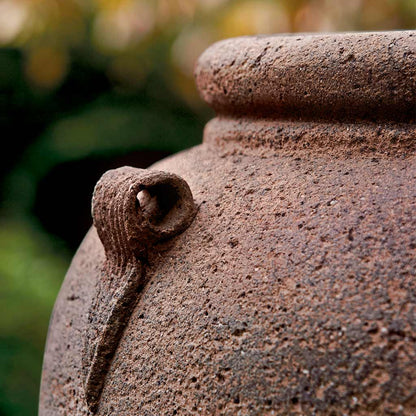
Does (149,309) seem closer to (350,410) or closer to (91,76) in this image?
(350,410)

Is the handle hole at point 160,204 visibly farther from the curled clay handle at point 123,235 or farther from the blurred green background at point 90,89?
the blurred green background at point 90,89

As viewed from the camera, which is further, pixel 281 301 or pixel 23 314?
pixel 23 314

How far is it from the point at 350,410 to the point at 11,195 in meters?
2.58

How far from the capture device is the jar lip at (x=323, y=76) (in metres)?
0.82

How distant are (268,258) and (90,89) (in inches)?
103

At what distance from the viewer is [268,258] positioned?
76 centimetres

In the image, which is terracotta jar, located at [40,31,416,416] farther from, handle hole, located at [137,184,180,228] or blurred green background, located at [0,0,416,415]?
blurred green background, located at [0,0,416,415]

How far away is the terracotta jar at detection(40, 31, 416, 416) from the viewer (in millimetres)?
684

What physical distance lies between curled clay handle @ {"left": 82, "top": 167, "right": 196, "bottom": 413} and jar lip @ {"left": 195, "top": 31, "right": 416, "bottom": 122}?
19 cm

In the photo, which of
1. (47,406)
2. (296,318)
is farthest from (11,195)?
(296,318)

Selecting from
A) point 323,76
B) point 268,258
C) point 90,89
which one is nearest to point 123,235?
point 268,258

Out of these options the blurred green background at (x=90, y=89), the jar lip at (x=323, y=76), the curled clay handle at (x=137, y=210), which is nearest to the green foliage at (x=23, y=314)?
the blurred green background at (x=90, y=89)

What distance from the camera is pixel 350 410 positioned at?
25.9 inches

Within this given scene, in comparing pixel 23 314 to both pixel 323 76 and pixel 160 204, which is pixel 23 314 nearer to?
pixel 160 204
